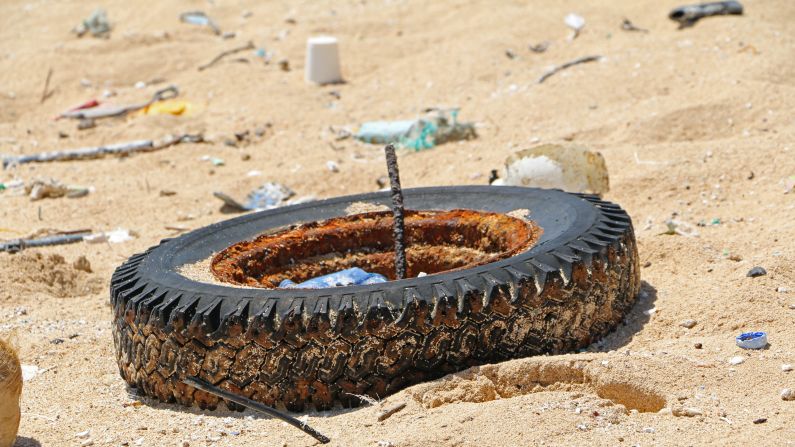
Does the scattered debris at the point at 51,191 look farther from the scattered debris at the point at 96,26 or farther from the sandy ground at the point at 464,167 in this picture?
the scattered debris at the point at 96,26

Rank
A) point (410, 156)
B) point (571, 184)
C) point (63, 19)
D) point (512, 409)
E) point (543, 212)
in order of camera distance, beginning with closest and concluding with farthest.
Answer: point (512, 409)
point (543, 212)
point (571, 184)
point (410, 156)
point (63, 19)

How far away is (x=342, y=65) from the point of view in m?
9.75

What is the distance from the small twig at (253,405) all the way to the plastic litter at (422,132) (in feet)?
13.6

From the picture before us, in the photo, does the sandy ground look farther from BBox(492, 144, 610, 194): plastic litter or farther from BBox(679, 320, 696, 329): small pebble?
BBox(492, 144, 610, 194): plastic litter

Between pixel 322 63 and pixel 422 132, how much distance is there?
2606mm

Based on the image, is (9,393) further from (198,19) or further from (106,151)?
(198,19)

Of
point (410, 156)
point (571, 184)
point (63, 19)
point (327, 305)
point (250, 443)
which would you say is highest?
point (327, 305)

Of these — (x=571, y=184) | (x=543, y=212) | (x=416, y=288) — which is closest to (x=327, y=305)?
(x=416, y=288)

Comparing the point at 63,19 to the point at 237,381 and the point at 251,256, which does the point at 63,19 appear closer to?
the point at 251,256

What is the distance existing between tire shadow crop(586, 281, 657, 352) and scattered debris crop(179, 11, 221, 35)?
894cm

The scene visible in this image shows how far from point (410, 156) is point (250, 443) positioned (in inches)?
166

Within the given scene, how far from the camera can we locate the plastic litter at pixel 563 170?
524 cm

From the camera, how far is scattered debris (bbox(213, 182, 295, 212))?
6.19 m

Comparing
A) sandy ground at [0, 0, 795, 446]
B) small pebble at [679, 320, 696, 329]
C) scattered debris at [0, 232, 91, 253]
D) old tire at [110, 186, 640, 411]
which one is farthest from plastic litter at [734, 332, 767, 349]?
scattered debris at [0, 232, 91, 253]
